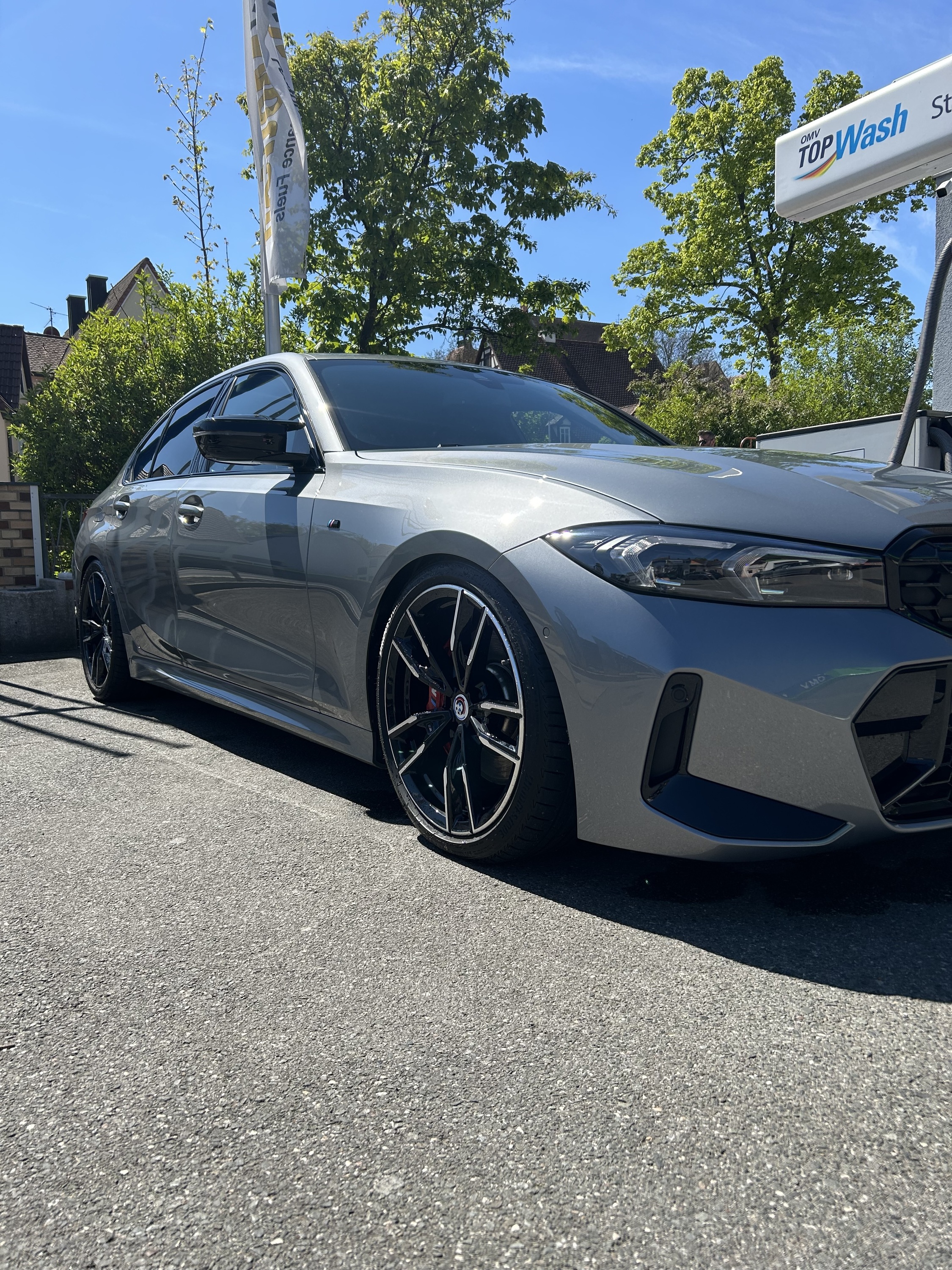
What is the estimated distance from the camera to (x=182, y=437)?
4547 mm

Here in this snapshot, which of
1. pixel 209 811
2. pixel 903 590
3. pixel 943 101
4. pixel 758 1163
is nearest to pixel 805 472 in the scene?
pixel 903 590

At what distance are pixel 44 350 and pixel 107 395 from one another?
35512 millimetres

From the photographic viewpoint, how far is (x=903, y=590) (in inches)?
84.9

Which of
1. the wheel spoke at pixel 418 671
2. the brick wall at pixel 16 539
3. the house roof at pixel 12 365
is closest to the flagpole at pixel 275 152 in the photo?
the brick wall at pixel 16 539

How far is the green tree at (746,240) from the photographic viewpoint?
25609 millimetres

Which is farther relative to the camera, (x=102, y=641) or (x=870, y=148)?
(x=870, y=148)

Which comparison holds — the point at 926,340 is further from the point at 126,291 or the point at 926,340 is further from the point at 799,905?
the point at 126,291

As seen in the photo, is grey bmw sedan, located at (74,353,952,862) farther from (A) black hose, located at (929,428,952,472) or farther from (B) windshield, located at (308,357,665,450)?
(A) black hose, located at (929,428,952,472)

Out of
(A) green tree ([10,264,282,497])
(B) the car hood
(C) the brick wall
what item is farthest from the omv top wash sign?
(A) green tree ([10,264,282,497])

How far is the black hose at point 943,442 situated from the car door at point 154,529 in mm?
3524

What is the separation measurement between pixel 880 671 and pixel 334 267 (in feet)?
49.6

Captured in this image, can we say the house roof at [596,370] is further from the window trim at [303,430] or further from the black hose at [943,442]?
the window trim at [303,430]

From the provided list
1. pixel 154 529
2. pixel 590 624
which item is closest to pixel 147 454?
pixel 154 529

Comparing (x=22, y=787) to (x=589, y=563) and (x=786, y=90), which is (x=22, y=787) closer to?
(x=589, y=563)
